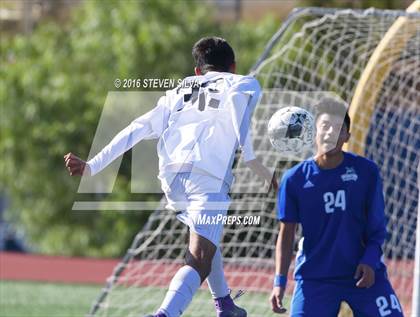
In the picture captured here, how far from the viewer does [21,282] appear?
14812 millimetres

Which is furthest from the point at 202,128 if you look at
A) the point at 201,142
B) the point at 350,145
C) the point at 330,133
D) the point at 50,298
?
the point at 50,298

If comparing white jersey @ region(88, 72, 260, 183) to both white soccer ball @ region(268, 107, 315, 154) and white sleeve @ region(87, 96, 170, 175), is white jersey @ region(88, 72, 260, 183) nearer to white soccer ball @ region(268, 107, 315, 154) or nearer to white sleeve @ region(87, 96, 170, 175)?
white sleeve @ region(87, 96, 170, 175)

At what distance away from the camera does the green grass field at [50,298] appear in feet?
35.8

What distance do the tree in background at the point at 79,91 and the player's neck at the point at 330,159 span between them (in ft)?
39.9

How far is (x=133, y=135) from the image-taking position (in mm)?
6055

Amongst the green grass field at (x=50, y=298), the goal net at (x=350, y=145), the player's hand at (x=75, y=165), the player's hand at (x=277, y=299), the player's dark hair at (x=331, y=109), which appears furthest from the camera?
the green grass field at (x=50, y=298)

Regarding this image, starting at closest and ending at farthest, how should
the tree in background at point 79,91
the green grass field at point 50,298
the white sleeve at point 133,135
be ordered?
the white sleeve at point 133,135 → the green grass field at point 50,298 → the tree in background at point 79,91

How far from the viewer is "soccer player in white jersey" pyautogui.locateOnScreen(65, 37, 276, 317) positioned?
592 centimetres

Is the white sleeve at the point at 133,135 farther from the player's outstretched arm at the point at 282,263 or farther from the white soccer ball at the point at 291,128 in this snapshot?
the player's outstretched arm at the point at 282,263

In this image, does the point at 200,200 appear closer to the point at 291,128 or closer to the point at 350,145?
the point at 291,128

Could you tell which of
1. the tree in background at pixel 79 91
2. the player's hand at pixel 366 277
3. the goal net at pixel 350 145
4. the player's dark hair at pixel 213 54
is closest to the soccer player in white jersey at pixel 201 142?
the player's dark hair at pixel 213 54

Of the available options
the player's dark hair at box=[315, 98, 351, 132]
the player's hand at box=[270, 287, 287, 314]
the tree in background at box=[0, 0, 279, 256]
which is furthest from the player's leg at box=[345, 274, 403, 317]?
the tree in background at box=[0, 0, 279, 256]

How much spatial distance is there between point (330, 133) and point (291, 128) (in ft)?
0.78

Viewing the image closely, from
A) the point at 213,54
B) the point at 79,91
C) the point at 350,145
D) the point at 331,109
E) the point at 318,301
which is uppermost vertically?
the point at 213,54
